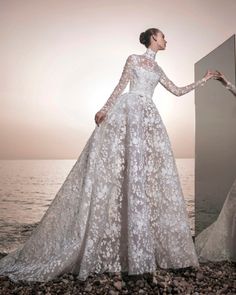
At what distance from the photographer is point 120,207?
77.0 inches

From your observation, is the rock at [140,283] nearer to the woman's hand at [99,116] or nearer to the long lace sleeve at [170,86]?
the woman's hand at [99,116]

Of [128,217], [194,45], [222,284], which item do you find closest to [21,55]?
[194,45]

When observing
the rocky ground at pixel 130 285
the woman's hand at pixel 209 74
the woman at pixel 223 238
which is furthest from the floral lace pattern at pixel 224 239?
the woman's hand at pixel 209 74

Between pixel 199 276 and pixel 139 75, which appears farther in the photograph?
pixel 139 75

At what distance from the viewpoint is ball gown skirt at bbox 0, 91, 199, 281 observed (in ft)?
6.08

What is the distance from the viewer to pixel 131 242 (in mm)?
1817

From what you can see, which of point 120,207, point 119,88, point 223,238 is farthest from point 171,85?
point 223,238

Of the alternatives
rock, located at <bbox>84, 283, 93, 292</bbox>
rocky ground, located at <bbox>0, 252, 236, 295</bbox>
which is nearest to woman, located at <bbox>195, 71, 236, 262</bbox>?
rocky ground, located at <bbox>0, 252, 236, 295</bbox>

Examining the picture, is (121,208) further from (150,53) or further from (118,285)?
(150,53)

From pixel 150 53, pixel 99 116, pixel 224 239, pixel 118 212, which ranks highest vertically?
pixel 150 53

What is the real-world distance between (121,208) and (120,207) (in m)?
0.01

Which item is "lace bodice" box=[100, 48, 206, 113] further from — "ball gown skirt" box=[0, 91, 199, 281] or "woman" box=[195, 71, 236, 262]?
"woman" box=[195, 71, 236, 262]

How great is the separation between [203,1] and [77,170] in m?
2.96

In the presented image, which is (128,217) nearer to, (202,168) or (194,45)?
(202,168)
